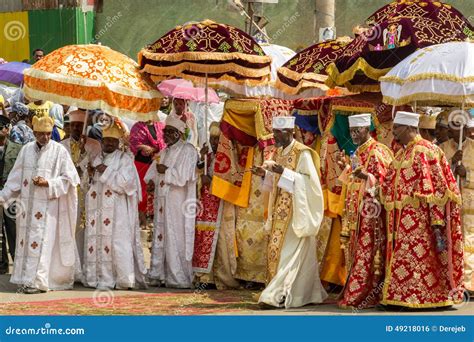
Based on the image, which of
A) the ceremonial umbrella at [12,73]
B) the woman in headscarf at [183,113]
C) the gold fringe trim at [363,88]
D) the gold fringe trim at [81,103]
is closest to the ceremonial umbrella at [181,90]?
the woman in headscarf at [183,113]

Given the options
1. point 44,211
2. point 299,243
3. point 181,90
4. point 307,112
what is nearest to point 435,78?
point 299,243

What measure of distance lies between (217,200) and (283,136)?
2059 millimetres

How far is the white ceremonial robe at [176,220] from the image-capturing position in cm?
1487

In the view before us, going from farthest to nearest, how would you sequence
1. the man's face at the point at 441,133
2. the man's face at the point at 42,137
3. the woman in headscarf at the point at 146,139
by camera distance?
the woman in headscarf at the point at 146,139 < the man's face at the point at 42,137 < the man's face at the point at 441,133

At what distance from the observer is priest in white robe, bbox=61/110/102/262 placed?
15.0 metres

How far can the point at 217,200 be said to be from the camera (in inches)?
585

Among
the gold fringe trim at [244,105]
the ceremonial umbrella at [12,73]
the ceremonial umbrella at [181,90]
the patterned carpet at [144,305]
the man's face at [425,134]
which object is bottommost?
the patterned carpet at [144,305]

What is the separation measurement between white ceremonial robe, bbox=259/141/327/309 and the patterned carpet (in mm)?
295

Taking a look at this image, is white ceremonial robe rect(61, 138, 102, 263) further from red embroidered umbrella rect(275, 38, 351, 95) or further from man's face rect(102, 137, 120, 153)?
red embroidered umbrella rect(275, 38, 351, 95)

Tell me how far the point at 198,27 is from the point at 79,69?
4.42ft

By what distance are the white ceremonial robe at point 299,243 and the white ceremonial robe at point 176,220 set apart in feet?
6.65

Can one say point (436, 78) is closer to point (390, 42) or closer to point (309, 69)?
point (390, 42)

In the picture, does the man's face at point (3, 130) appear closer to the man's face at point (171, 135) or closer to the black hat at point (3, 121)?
the black hat at point (3, 121)

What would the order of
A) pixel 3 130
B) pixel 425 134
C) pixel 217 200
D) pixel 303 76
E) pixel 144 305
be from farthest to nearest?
pixel 3 130
pixel 303 76
pixel 217 200
pixel 425 134
pixel 144 305
